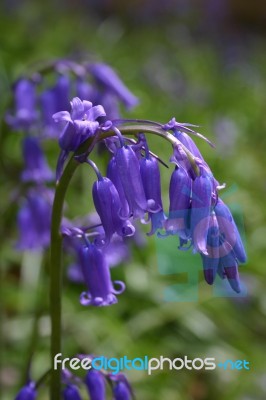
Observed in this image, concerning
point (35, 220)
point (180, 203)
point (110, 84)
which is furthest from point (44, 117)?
point (180, 203)

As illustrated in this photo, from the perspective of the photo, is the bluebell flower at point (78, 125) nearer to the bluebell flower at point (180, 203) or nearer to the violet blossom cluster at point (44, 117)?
the bluebell flower at point (180, 203)

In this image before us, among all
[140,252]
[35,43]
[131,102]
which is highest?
[35,43]

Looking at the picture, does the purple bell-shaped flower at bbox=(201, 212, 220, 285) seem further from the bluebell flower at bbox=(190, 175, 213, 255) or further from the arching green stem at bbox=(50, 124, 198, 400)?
the arching green stem at bbox=(50, 124, 198, 400)

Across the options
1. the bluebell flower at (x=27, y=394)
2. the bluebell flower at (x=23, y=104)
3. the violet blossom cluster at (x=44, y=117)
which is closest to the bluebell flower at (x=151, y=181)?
the bluebell flower at (x=27, y=394)

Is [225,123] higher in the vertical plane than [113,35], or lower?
lower

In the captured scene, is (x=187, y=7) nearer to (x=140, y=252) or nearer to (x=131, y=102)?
(x=140, y=252)

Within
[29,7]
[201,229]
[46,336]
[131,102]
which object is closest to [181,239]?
[201,229]
